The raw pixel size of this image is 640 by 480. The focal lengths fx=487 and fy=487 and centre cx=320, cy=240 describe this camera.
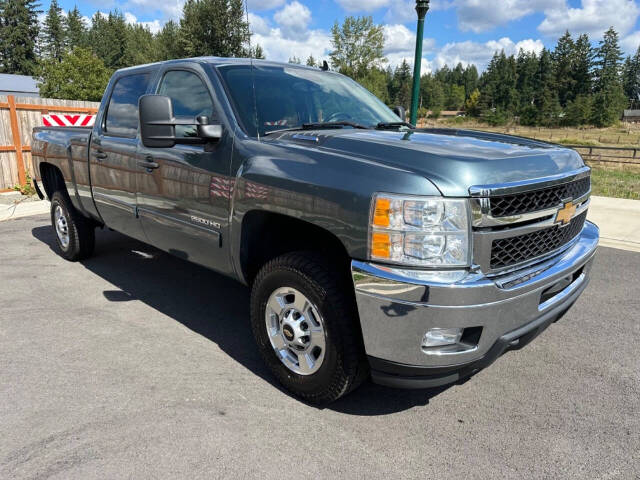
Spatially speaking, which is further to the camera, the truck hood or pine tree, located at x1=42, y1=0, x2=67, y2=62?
pine tree, located at x1=42, y1=0, x2=67, y2=62

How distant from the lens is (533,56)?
126 metres

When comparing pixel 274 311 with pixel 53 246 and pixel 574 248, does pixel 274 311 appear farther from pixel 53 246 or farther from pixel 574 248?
pixel 53 246

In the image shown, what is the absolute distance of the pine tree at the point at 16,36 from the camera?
8275 centimetres

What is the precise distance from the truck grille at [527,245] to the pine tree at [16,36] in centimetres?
9810

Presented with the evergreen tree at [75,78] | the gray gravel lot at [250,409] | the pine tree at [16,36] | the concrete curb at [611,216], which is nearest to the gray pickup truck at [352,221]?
the gray gravel lot at [250,409]

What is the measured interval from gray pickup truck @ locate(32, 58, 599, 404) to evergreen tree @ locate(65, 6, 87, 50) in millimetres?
107640

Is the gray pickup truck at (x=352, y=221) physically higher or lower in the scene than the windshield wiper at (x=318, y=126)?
lower

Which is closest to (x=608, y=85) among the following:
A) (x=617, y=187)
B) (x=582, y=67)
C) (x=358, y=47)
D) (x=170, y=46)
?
(x=582, y=67)

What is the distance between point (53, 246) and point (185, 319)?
330 cm

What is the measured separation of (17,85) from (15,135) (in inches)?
2399

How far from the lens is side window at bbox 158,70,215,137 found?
3404 millimetres

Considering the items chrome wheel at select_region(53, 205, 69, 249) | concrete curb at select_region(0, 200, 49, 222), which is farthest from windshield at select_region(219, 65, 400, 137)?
concrete curb at select_region(0, 200, 49, 222)

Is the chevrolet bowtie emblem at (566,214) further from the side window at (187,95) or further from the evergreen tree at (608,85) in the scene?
the evergreen tree at (608,85)

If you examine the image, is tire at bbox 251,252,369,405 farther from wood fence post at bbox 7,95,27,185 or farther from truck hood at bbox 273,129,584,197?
wood fence post at bbox 7,95,27,185
